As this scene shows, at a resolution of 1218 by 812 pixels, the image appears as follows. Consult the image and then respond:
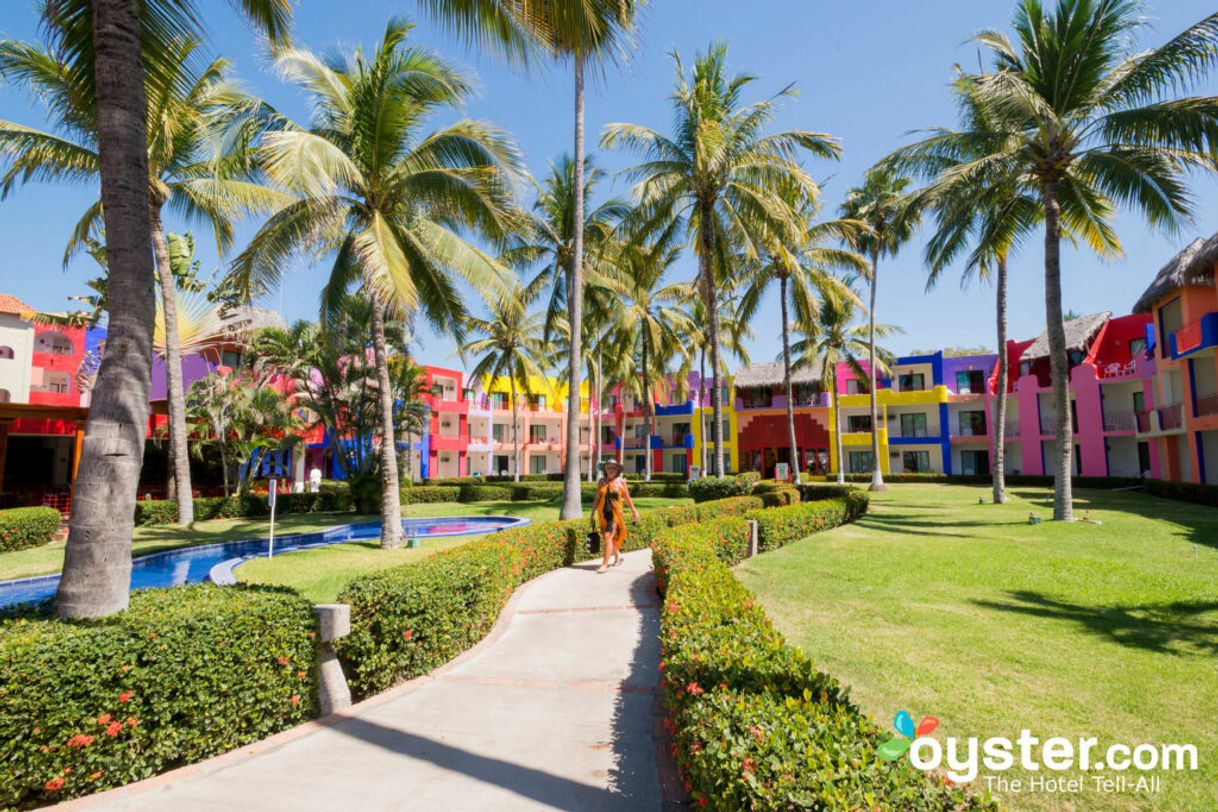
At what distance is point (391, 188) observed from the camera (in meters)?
13.9

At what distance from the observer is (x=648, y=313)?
28109mm

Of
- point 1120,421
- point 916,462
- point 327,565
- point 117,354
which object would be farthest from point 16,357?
point 1120,421

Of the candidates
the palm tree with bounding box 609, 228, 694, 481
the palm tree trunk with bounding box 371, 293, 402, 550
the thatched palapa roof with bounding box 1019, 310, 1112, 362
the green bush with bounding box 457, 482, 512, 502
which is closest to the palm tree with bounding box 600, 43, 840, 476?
the palm tree with bounding box 609, 228, 694, 481

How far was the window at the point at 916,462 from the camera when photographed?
139 ft

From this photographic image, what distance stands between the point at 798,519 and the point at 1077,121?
1206 centimetres

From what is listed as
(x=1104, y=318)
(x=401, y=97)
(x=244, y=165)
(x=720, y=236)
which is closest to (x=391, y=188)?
(x=401, y=97)

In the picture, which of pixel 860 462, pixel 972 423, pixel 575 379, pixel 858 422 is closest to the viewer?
pixel 575 379

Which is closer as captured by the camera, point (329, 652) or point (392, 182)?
point (329, 652)

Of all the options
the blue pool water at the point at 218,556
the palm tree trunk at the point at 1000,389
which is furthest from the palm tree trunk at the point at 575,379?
the palm tree trunk at the point at 1000,389

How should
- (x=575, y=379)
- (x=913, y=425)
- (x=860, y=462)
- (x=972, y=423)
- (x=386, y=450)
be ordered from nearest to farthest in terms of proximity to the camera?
(x=386, y=450) → (x=575, y=379) → (x=972, y=423) → (x=913, y=425) → (x=860, y=462)

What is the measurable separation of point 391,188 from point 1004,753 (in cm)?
1430

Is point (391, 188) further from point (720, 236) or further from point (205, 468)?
point (205, 468)

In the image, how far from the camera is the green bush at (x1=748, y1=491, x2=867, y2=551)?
13047 mm

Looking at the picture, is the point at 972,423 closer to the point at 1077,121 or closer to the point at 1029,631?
the point at 1077,121
